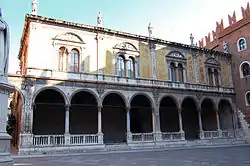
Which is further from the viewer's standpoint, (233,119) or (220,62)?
(220,62)

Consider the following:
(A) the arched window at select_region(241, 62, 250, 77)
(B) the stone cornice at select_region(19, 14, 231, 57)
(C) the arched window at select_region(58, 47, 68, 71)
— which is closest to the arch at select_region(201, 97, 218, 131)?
(A) the arched window at select_region(241, 62, 250, 77)

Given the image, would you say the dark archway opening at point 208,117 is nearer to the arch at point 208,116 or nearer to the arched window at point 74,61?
the arch at point 208,116

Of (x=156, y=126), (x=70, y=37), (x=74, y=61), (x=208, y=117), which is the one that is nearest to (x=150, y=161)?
(x=156, y=126)

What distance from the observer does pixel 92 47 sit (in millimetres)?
18328

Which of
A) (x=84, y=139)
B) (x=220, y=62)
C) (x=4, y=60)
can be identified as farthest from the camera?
(x=220, y=62)

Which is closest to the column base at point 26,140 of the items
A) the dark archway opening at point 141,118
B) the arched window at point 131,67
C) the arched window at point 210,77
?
the arched window at point 131,67

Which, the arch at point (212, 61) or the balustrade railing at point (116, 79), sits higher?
the arch at point (212, 61)

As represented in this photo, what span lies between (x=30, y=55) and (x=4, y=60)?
1040 cm

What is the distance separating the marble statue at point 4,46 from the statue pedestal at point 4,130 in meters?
0.31

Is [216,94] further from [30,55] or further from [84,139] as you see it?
[30,55]

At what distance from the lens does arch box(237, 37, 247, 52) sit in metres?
24.3

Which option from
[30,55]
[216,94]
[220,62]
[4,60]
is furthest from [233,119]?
[4,60]

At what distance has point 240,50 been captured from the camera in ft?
81.6

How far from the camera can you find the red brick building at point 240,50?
23.8 meters
